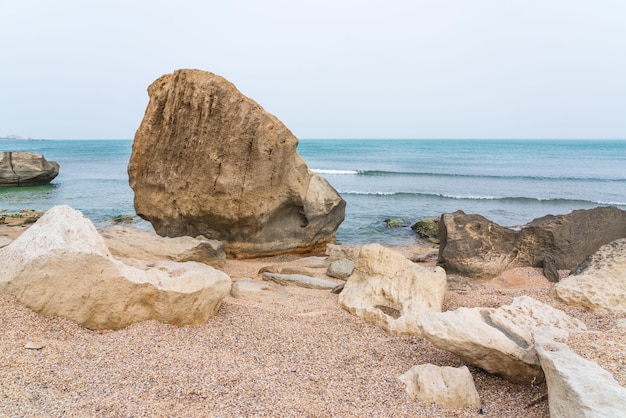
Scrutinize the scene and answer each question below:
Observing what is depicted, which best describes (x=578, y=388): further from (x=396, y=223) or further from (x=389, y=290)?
(x=396, y=223)

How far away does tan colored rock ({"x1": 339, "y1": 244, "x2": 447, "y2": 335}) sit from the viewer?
5402mm

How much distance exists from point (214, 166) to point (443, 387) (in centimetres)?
693

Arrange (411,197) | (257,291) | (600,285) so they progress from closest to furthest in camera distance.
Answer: (600,285) < (257,291) < (411,197)

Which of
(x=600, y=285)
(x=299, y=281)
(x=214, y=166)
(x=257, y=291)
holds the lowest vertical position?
(x=299, y=281)

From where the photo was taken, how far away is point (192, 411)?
10.4ft

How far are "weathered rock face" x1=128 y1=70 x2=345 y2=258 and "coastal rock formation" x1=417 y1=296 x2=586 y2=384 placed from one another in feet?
19.2

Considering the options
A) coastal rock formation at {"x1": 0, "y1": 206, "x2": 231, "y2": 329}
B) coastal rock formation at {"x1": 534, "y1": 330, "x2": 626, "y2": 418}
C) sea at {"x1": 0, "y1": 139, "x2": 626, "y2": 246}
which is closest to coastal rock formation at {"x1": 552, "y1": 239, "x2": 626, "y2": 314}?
coastal rock formation at {"x1": 534, "y1": 330, "x2": 626, "y2": 418}

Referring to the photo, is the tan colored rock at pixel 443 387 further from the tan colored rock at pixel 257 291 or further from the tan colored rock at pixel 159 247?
the tan colored rock at pixel 159 247

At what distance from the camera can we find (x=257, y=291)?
6.55m

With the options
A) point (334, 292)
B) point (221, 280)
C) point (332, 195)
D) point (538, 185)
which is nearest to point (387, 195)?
point (538, 185)

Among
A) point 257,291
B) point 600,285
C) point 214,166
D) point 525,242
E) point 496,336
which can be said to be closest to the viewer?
point 496,336

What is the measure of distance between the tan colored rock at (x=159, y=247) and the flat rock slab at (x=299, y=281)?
112 cm

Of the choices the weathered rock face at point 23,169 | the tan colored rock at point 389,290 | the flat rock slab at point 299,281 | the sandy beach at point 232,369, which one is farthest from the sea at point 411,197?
the sandy beach at point 232,369

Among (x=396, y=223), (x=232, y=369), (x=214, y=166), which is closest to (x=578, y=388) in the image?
(x=232, y=369)
